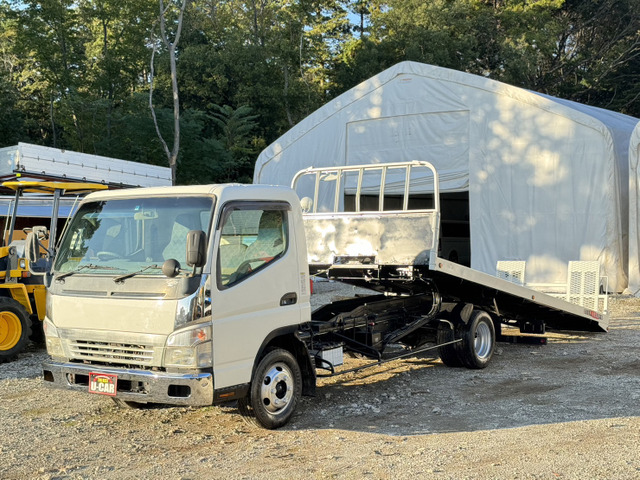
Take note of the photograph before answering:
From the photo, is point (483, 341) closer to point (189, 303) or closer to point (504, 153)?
point (189, 303)

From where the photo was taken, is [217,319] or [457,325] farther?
[457,325]

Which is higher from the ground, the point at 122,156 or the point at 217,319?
the point at 122,156

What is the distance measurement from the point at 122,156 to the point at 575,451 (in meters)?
30.2

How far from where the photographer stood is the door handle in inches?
246

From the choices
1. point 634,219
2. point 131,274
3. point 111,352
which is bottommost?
point 111,352

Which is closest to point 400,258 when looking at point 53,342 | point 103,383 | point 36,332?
point 103,383

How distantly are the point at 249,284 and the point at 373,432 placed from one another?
1692mm

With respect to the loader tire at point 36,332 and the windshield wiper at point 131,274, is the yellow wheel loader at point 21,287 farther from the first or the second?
the windshield wiper at point 131,274

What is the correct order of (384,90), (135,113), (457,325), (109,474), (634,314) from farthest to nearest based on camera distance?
(135,113) < (384,90) < (634,314) < (457,325) < (109,474)

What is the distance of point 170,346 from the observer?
215 inches

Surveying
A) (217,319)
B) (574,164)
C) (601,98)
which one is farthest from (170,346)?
(601,98)

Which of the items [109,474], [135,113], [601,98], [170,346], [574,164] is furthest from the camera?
[601,98]

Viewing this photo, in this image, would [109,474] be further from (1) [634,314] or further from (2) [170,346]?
(1) [634,314]

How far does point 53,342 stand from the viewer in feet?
19.8
